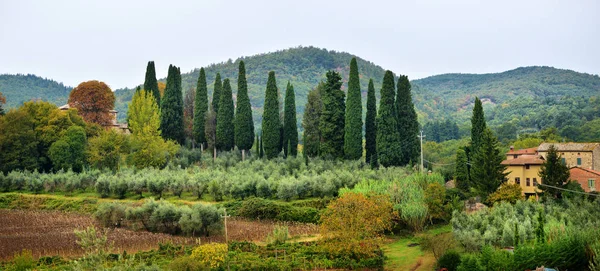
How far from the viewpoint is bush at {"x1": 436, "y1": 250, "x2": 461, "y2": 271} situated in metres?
26.5

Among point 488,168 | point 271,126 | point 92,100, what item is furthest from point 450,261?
point 92,100

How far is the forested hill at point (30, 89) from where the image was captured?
138m

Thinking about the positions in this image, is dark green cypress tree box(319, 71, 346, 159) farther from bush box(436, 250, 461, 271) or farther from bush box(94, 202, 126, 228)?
bush box(436, 250, 461, 271)

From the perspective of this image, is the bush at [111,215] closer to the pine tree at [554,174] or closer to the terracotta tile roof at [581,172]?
the pine tree at [554,174]

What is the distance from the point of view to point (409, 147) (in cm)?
5178

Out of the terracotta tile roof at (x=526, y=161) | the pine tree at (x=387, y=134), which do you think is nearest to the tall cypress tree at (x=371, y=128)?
the pine tree at (x=387, y=134)

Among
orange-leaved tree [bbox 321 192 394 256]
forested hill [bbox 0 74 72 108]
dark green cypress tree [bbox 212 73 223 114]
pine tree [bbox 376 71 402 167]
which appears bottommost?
orange-leaved tree [bbox 321 192 394 256]

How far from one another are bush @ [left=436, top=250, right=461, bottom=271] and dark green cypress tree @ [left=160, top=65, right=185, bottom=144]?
3784 centimetres

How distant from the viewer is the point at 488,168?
4184 centimetres

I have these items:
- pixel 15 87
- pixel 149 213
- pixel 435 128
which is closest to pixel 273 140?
pixel 149 213

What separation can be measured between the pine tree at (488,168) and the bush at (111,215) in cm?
2426

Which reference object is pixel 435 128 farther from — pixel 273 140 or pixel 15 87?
pixel 15 87

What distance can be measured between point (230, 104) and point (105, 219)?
75.0ft

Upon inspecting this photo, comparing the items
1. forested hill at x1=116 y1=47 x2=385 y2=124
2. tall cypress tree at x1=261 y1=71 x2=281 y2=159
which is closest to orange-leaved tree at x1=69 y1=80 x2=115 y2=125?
tall cypress tree at x1=261 y1=71 x2=281 y2=159
